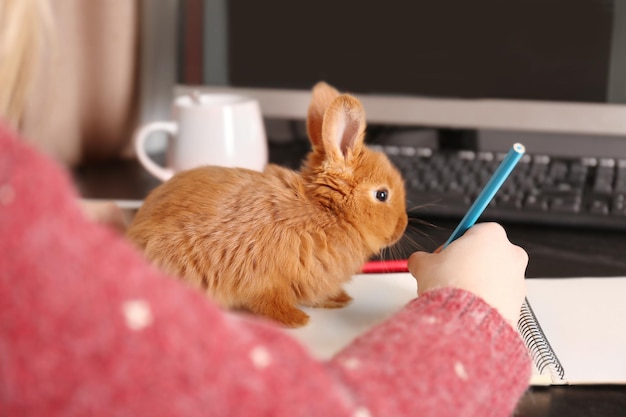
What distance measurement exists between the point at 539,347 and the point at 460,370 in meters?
0.15

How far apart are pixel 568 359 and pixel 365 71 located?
2.13ft

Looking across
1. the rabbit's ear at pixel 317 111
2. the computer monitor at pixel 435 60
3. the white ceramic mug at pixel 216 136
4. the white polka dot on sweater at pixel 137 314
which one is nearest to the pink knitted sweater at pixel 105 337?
the white polka dot on sweater at pixel 137 314

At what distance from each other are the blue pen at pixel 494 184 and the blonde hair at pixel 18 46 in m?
0.34

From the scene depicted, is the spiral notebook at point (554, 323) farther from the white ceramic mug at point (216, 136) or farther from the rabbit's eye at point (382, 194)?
the white ceramic mug at point (216, 136)

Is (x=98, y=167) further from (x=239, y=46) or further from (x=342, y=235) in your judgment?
(x=342, y=235)

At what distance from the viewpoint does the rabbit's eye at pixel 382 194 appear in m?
0.58

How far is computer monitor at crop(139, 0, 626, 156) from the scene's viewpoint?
3.23 feet

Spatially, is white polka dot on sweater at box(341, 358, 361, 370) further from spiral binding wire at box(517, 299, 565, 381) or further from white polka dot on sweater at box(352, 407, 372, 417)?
spiral binding wire at box(517, 299, 565, 381)

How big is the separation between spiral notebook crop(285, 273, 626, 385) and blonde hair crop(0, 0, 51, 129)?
0.28m

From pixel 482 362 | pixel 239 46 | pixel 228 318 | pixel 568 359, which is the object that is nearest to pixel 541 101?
pixel 239 46

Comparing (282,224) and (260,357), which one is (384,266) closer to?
(282,224)

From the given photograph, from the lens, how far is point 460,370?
406mm

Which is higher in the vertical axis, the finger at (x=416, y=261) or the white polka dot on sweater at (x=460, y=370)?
the finger at (x=416, y=261)

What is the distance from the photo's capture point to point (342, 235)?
0.57m
